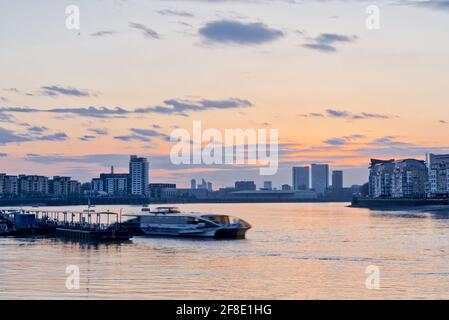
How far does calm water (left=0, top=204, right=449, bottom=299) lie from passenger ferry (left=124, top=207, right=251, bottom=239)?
4.45 metres

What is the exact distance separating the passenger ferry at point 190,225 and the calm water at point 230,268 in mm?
4454

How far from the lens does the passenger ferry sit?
86.8 meters

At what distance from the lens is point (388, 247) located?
235ft

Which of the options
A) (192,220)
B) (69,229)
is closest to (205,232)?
(192,220)

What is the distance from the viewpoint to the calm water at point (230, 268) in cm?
4072

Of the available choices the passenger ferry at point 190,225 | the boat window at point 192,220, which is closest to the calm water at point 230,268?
the passenger ferry at point 190,225

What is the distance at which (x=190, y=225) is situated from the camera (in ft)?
293

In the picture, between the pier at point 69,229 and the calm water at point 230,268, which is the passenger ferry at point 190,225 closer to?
the pier at point 69,229

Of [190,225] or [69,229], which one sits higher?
[190,225]

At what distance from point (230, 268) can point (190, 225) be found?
36.6 m
